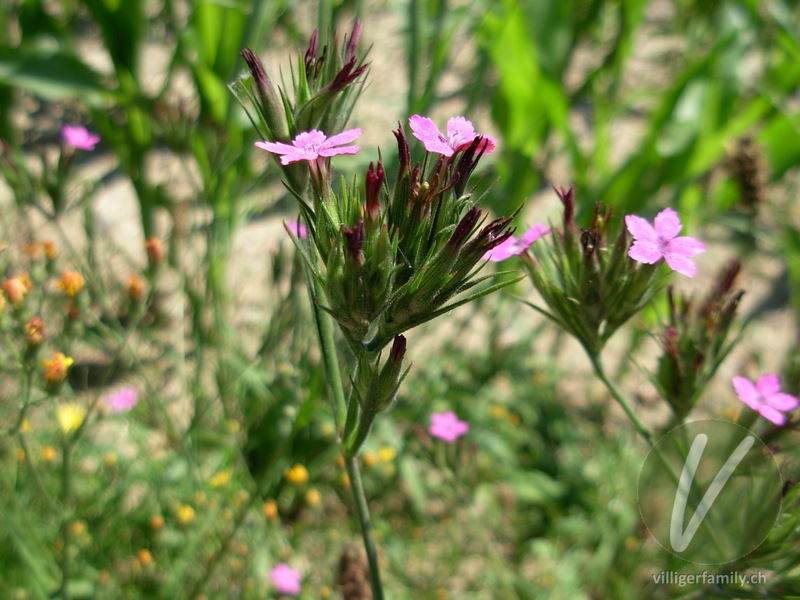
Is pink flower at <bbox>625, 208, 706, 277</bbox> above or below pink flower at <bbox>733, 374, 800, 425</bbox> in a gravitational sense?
above

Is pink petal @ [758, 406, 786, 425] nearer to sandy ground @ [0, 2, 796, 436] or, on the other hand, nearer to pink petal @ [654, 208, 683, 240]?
pink petal @ [654, 208, 683, 240]

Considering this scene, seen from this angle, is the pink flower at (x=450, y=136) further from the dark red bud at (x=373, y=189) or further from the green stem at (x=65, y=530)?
the green stem at (x=65, y=530)

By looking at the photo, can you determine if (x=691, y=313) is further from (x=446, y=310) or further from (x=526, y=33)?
(x=526, y=33)

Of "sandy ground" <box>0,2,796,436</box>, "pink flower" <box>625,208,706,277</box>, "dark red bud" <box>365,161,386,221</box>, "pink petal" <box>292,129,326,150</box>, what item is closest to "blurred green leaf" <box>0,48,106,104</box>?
"sandy ground" <box>0,2,796,436</box>

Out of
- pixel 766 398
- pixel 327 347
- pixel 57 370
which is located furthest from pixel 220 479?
pixel 766 398

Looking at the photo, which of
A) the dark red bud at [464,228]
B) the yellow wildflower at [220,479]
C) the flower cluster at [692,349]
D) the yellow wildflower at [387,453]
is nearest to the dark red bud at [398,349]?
the dark red bud at [464,228]

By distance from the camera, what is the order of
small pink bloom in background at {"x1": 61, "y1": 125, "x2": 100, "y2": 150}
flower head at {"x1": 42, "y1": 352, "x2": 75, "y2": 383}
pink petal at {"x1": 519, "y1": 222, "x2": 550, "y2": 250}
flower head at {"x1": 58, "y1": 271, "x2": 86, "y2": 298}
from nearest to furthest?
pink petal at {"x1": 519, "y1": 222, "x2": 550, "y2": 250}
flower head at {"x1": 42, "y1": 352, "x2": 75, "y2": 383}
flower head at {"x1": 58, "y1": 271, "x2": 86, "y2": 298}
small pink bloom in background at {"x1": 61, "y1": 125, "x2": 100, "y2": 150}
